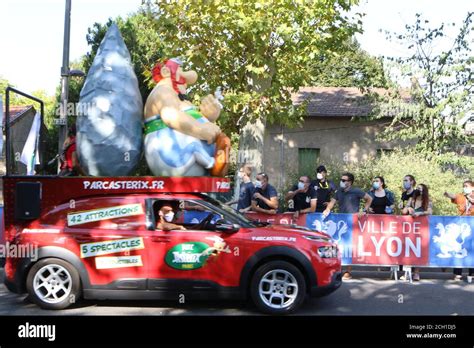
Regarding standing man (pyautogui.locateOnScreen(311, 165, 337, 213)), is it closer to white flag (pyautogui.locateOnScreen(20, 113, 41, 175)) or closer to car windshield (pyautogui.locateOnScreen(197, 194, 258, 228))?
car windshield (pyautogui.locateOnScreen(197, 194, 258, 228))

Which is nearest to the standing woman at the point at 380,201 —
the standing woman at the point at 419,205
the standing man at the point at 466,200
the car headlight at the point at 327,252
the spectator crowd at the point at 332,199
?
the spectator crowd at the point at 332,199

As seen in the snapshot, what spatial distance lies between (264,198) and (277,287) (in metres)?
3.16

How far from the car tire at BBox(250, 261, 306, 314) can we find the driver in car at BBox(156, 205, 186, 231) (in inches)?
50.0

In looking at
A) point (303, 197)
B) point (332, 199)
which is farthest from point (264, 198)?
point (332, 199)

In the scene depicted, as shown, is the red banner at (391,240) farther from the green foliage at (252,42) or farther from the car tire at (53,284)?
the green foliage at (252,42)

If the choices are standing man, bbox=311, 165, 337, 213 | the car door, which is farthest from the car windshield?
standing man, bbox=311, 165, 337, 213

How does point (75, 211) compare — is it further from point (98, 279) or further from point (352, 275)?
point (352, 275)

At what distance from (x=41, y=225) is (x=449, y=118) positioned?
14.8 metres

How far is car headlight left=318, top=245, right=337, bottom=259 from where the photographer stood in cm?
717

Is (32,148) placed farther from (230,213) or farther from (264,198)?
(230,213)

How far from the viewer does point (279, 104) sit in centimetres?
1631

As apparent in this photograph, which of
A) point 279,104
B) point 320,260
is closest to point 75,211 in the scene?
point 320,260

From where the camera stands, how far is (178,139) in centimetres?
757

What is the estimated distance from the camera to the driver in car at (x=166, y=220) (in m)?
7.24
